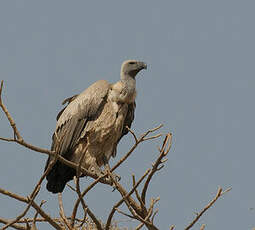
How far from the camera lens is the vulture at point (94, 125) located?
857 cm

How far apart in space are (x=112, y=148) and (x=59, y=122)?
0.90 m

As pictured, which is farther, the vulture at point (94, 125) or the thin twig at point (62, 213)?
the vulture at point (94, 125)

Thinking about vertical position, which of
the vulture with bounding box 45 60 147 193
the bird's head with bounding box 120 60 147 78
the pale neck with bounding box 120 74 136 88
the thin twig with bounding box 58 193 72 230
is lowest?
the thin twig with bounding box 58 193 72 230

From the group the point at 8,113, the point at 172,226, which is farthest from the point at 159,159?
the point at 8,113

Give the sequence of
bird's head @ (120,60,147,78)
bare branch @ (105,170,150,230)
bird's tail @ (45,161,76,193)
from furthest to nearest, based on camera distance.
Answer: bird's head @ (120,60,147,78), bird's tail @ (45,161,76,193), bare branch @ (105,170,150,230)

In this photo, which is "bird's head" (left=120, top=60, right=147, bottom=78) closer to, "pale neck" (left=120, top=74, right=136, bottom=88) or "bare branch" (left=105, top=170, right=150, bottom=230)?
"pale neck" (left=120, top=74, right=136, bottom=88)

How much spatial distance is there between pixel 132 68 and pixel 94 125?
1216mm

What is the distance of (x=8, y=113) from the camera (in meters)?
5.35

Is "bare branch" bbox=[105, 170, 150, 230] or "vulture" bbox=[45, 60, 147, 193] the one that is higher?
"vulture" bbox=[45, 60, 147, 193]

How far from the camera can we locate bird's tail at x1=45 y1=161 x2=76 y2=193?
841cm

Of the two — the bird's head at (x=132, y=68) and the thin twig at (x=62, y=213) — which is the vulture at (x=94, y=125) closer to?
the bird's head at (x=132, y=68)

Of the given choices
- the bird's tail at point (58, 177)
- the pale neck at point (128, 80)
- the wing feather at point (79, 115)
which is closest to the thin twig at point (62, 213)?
the bird's tail at point (58, 177)

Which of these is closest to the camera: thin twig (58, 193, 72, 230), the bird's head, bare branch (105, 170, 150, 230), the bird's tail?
bare branch (105, 170, 150, 230)

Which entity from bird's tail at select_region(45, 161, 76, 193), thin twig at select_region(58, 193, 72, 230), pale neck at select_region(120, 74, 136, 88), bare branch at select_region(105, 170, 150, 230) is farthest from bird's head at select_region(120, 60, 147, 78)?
bare branch at select_region(105, 170, 150, 230)
